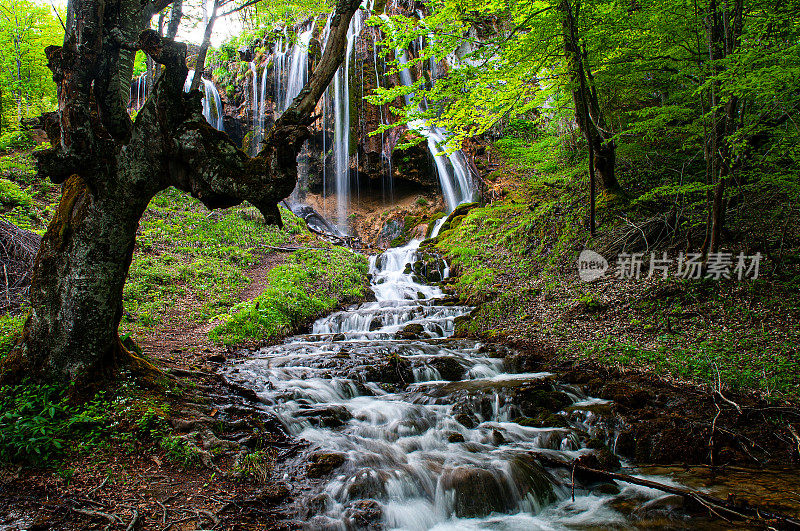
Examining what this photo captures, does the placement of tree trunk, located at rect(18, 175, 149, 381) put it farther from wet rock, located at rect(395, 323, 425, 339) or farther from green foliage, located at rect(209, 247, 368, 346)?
wet rock, located at rect(395, 323, 425, 339)

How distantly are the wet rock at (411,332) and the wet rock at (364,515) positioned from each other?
6.12 meters

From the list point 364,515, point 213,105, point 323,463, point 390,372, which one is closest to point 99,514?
point 323,463

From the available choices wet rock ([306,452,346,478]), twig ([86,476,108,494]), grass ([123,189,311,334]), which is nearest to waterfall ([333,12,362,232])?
grass ([123,189,311,334])

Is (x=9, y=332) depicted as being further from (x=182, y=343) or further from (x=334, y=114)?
(x=334, y=114)

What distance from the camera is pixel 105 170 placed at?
381 centimetres

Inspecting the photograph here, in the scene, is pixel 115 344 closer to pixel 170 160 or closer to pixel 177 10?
pixel 170 160

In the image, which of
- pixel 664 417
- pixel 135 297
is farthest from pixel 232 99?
pixel 664 417

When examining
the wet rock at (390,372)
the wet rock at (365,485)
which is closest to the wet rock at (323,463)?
the wet rock at (365,485)

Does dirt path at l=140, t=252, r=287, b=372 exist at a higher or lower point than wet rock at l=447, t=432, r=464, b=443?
higher

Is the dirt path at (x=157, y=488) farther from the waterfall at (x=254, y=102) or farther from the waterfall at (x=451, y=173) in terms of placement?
the waterfall at (x=254, y=102)

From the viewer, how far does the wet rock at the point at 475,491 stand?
396cm

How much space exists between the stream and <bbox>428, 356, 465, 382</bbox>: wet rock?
2 cm

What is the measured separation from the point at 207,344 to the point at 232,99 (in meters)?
23.7

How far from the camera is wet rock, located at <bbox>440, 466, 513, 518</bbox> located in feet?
13.0
